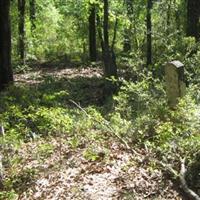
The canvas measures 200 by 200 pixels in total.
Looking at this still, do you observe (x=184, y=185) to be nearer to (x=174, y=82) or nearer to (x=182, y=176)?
(x=182, y=176)

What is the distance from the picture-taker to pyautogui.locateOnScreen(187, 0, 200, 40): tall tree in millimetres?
14805

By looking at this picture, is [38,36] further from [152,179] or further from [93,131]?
[152,179]

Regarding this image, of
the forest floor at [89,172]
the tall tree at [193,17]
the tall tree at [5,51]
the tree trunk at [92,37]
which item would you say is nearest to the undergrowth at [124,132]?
the forest floor at [89,172]

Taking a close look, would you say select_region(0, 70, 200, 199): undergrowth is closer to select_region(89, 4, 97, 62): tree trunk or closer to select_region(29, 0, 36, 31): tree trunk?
select_region(89, 4, 97, 62): tree trunk

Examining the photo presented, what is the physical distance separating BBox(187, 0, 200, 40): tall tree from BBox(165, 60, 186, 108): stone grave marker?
629 cm

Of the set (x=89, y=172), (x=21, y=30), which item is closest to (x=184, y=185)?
(x=89, y=172)

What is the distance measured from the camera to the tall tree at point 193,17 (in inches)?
583

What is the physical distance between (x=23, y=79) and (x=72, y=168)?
1224 cm

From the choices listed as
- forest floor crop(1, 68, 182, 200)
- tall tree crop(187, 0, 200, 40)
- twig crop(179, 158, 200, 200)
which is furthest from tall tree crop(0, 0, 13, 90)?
twig crop(179, 158, 200, 200)

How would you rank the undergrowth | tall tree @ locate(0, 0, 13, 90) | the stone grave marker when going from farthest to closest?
tall tree @ locate(0, 0, 13, 90)
the stone grave marker
the undergrowth

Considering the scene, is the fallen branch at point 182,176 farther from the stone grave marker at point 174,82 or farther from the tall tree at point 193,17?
the tall tree at point 193,17

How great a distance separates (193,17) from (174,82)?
6497 mm

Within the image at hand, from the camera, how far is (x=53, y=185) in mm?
7215

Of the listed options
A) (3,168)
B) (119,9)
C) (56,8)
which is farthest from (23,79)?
(56,8)
